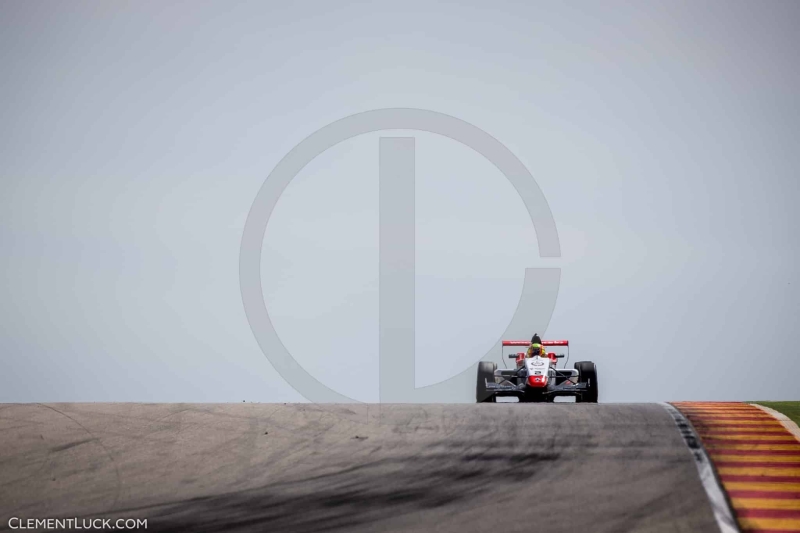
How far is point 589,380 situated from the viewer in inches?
665

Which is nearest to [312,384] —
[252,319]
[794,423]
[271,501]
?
[252,319]

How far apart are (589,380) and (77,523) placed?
452 inches

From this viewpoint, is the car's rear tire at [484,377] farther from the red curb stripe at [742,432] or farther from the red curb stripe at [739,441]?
the red curb stripe at [739,441]

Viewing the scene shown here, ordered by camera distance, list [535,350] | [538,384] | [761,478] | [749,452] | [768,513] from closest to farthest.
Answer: [768,513], [761,478], [749,452], [538,384], [535,350]

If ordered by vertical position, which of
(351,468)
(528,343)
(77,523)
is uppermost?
(528,343)

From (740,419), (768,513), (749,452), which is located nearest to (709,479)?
(768,513)

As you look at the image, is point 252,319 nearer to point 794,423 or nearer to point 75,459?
point 75,459

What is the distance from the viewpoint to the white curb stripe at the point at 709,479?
782 centimetres

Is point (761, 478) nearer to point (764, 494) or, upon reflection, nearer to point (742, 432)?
point (764, 494)

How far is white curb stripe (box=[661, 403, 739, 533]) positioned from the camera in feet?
25.7

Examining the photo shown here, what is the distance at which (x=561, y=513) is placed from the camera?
795cm

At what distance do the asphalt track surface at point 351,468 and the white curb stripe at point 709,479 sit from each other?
10 centimetres

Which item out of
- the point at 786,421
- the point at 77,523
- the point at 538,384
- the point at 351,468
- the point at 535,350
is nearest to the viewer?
the point at 77,523

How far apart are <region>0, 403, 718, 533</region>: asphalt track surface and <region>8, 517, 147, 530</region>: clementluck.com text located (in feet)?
0.36
